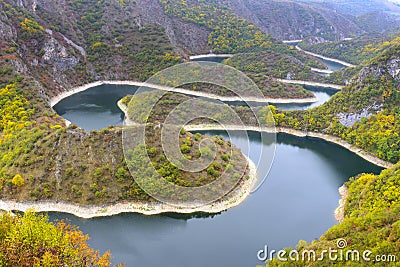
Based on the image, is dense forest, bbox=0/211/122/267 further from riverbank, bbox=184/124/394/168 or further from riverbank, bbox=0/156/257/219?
riverbank, bbox=184/124/394/168

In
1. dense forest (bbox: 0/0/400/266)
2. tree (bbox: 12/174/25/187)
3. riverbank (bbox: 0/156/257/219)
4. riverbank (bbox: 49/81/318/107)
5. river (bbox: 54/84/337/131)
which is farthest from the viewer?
riverbank (bbox: 49/81/318/107)

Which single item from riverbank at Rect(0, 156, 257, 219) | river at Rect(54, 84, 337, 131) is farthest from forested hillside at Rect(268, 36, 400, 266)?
river at Rect(54, 84, 337, 131)

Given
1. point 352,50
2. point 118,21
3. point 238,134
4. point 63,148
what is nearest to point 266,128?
point 238,134

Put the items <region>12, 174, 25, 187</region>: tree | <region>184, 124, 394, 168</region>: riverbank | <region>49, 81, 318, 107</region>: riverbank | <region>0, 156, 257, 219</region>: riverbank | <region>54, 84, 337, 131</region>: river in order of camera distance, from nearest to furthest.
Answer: <region>0, 156, 257, 219</region>: riverbank
<region>12, 174, 25, 187</region>: tree
<region>184, 124, 394, 168</region>: riverbank
<region>54, 84, 337, 131</region>: river
<region>49, 81, 318, 107</region>: riverbank

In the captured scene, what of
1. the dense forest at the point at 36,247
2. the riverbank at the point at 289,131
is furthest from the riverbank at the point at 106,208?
the riverbank at the point at 289,131

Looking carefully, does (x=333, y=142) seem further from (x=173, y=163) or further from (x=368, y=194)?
(x=173, y=163)

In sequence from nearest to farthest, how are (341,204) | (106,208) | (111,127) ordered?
(106,208)
(341,204)
(111,127)

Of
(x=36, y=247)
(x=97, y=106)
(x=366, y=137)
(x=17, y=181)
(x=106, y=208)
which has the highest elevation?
(x=97, y=106)

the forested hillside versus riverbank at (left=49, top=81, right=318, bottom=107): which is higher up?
riverbank at (left=49, top=81, right=318, bottom=107)

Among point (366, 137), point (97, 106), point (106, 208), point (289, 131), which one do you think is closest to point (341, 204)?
Answer: point (366, 137)

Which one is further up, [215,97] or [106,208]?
[215,97]

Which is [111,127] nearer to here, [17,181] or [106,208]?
[106,208]
